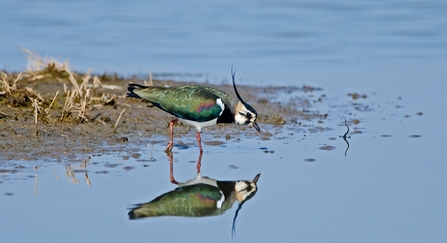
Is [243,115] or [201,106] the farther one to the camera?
[243,115]

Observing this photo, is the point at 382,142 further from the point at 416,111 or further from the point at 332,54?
the point at 332,54

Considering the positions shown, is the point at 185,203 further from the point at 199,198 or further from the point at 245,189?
the point at 245,189

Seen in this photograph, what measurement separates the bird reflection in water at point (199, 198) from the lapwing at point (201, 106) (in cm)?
108

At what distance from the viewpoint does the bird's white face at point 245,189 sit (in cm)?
716

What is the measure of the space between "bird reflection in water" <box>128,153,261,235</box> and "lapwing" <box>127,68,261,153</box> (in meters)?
1.08

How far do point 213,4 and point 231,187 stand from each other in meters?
15.9

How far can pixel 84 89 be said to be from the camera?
10391 millimetres

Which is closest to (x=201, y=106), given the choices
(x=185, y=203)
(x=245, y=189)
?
(x=245, y=189)

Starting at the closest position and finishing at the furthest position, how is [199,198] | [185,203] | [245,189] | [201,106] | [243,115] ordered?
1. [185,203]
2. [199,198]
3. [245,189]
4. [201,106]
5. [243,115]

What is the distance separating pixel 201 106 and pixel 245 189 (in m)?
1.65

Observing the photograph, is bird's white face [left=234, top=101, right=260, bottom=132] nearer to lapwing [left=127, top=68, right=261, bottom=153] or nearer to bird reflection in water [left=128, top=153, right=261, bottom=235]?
lapwing [left=127, top=68, right=261, bottom=153]

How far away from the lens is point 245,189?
7.38m

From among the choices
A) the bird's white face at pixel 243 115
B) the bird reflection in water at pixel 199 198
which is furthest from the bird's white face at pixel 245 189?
the bird's white face at pixel 243 115

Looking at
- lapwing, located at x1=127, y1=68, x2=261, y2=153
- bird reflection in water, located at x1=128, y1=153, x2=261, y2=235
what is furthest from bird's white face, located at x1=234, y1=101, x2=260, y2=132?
bird reflection in water, located at x1=128, y1=153, x2=261, y2=235
